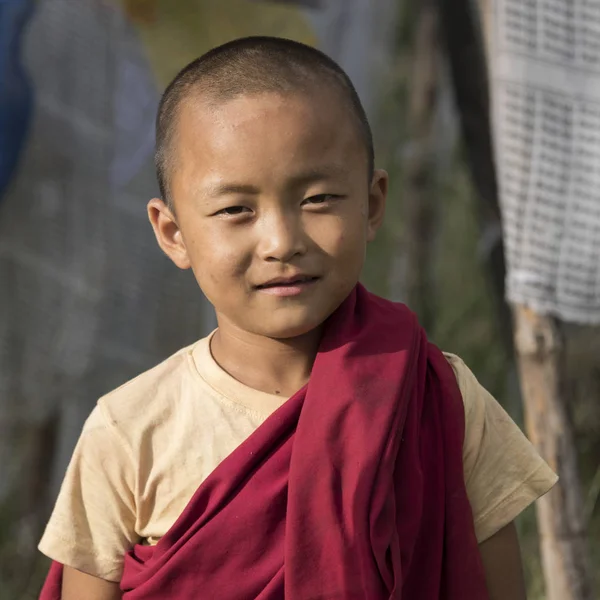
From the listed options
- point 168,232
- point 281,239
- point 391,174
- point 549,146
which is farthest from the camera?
point 391,174

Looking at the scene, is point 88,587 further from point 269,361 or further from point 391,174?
point 391,174

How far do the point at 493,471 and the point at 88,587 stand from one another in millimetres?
706

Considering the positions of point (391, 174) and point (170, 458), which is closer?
point (170, 458)

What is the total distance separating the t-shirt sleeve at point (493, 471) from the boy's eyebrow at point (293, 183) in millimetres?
441

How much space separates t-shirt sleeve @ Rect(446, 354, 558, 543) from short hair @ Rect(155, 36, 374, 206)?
449mm

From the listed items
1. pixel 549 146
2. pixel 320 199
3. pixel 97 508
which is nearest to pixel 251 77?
pixel 320 199

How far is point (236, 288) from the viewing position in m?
1.52

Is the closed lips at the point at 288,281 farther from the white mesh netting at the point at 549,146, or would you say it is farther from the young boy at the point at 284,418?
the white mesh netting at the point at 549,146

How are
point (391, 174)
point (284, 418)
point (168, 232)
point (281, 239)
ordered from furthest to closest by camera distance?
point (391, 174)
point (168, 232)
point (284, 418)
point (281, 239)

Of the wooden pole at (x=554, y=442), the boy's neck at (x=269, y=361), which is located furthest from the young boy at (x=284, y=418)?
Answer: the wooden pole at (x=554, y=442)

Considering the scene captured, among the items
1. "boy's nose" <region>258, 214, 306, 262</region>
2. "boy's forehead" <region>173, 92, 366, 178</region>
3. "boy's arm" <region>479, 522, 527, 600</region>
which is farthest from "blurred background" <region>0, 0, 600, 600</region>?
"boy's nose" <region>258, 214, 306, 262</region>

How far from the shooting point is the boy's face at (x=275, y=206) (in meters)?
1.47

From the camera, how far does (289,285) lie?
1501mm

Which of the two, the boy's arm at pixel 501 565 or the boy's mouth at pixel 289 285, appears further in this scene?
the boy's arm at pixel 501 565
